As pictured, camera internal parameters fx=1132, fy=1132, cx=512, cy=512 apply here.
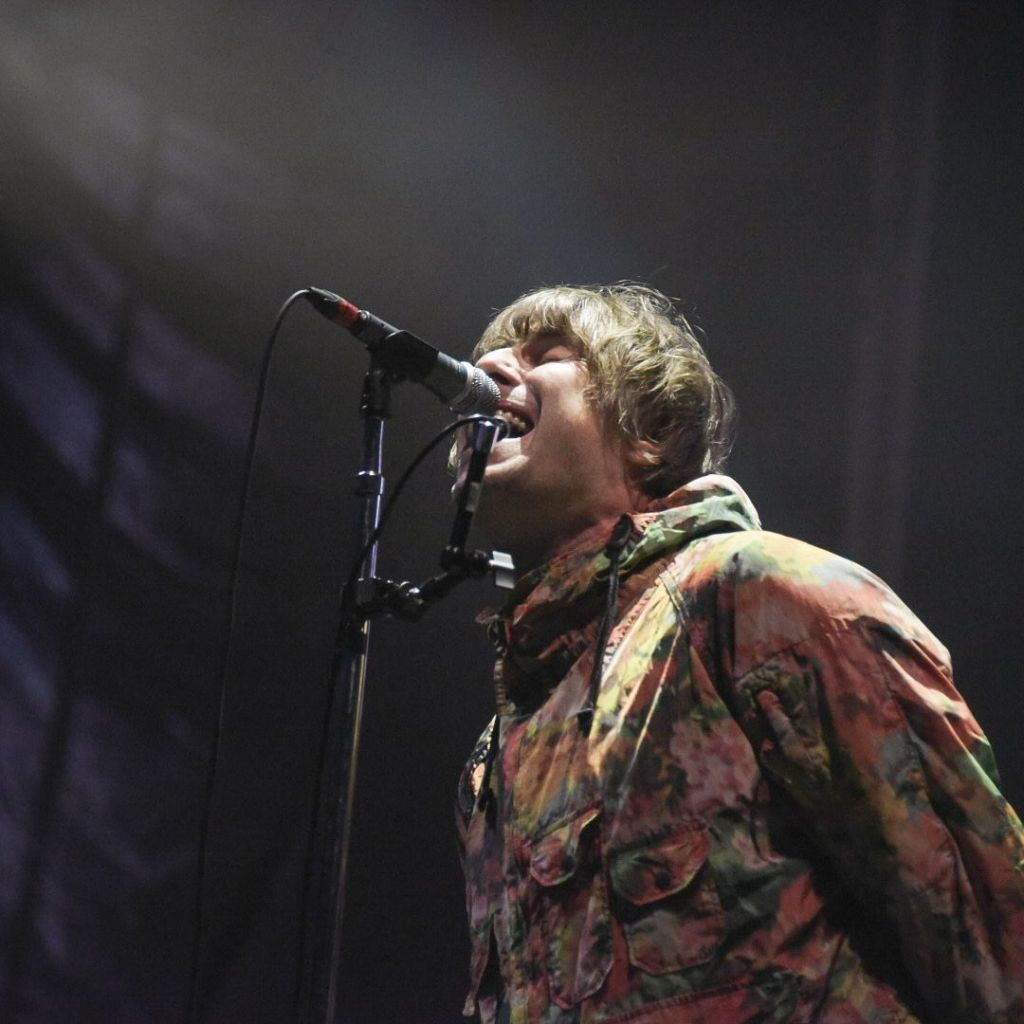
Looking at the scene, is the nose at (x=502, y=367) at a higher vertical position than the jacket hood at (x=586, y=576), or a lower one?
higher

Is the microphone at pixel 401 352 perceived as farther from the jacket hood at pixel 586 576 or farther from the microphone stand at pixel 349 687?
the jacket hood at pixel 586 576

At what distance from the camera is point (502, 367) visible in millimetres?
1970

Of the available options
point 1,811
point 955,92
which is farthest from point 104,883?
point 955,92

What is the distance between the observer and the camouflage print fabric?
121 centimetres

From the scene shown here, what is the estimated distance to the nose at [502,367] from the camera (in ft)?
6.41

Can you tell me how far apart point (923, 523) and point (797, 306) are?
2.13 ft

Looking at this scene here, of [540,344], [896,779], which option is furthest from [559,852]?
[540,344]

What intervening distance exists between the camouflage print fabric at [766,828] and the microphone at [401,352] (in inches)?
17.6

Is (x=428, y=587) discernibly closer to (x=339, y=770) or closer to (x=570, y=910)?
(x=339, y=770)

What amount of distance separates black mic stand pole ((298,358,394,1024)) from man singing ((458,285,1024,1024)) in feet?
0.73

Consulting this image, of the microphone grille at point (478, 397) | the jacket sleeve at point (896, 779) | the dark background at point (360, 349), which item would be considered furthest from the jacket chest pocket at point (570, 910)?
the dark background at point (360, 349)

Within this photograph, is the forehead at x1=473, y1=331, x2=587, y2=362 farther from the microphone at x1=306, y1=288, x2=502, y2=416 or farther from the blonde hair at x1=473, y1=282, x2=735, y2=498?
the microphone at x1=306, y1=288, x2=502, y2=416

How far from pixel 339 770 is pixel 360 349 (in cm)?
168

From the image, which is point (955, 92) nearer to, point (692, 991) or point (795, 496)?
point (795, 496)
